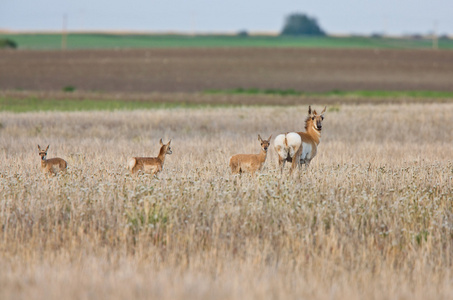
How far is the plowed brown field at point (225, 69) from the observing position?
66.8 m

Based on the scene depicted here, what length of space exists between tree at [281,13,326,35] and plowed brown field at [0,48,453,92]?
88223 mm

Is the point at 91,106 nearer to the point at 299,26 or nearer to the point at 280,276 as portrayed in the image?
the point at 280,276

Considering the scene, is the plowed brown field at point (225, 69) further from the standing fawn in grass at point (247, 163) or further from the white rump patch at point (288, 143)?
the white rump patch at point (288, 143)

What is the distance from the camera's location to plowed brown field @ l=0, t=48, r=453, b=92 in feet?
219

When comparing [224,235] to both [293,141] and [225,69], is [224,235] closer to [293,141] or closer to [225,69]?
[293,141]

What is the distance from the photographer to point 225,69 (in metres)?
82.6

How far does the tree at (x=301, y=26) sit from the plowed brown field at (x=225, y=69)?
289 ft

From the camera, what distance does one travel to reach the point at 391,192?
11.3 metres

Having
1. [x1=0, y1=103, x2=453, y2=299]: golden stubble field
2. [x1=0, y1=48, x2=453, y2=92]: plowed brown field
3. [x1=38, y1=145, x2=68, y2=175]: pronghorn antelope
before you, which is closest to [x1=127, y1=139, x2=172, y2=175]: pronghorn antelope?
[x1=0, y1=103, x2=453, y2=299]: golden stubble field

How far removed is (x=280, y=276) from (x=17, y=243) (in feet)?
11.4

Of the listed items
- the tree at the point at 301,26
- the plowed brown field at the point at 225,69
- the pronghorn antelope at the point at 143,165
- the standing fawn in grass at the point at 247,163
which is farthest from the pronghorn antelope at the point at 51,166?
the tree at the point at 301,26

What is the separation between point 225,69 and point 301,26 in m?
117

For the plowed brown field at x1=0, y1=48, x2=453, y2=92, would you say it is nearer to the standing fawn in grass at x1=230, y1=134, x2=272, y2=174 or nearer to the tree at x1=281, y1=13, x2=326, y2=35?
the standing fawn in grass at x1=230, y1=134, x2=272, y2=174

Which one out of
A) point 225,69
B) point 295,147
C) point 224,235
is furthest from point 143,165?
point 225,69
